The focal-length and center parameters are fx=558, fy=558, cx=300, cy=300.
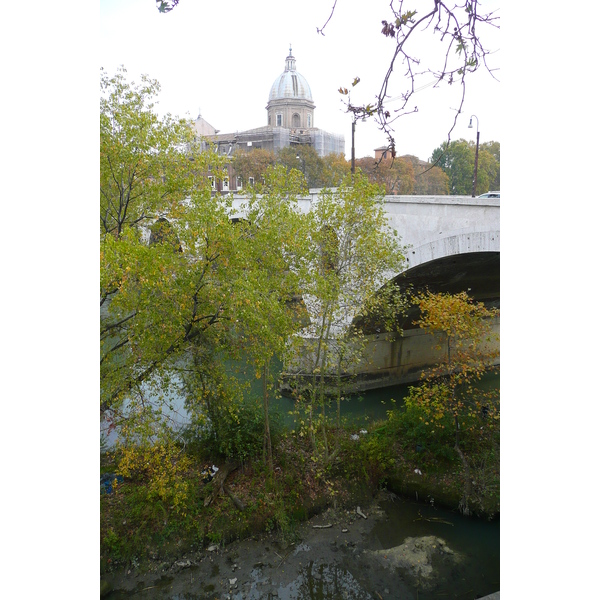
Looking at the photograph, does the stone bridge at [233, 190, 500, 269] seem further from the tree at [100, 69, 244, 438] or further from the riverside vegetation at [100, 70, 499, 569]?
the tree at [100, 69, 244, 438]

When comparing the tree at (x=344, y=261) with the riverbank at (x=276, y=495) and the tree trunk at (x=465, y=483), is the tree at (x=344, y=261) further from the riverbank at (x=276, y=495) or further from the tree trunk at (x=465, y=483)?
the tree trunk at (x=465, y=483)

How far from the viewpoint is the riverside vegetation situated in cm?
521

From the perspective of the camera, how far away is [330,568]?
6.23 metres

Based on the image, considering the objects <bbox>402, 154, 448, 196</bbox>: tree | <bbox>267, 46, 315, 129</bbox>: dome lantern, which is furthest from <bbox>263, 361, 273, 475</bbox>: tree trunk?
<bbox>267, 46, 315, 129</bbox>: dome lantern

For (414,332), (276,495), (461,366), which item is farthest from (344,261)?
(414,332)

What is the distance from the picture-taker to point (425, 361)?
14.1 meters

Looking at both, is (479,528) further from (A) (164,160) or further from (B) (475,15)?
(B) (475,15)

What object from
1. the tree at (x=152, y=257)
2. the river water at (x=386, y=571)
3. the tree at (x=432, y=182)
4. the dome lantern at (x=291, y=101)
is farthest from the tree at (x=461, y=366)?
the dome lantern at (x=291, y=101)

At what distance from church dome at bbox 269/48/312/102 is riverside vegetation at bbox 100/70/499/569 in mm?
43023

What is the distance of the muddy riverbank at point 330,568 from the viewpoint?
5801 mm

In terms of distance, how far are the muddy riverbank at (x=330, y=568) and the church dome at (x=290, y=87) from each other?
45.4 m

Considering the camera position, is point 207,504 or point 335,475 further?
point 335,475
